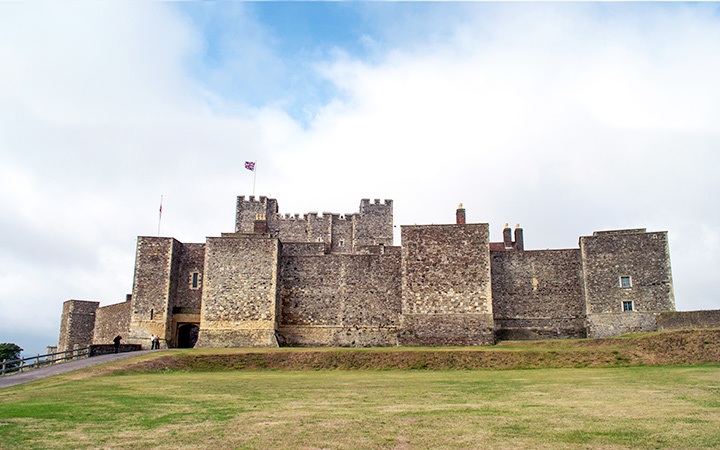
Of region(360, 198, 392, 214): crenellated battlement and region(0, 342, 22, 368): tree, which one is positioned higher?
region(360, 198, 392, 214): crenellated battlement

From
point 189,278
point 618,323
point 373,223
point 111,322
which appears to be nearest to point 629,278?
point 618,323

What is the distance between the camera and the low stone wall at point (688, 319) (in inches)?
1422

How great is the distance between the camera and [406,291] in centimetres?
4197

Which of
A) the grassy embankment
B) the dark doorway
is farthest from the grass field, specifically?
the dark doorway

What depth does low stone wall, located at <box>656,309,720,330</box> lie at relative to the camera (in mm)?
36112

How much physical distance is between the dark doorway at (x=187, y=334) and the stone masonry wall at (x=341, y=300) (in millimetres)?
7707

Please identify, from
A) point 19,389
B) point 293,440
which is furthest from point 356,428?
point 19,389

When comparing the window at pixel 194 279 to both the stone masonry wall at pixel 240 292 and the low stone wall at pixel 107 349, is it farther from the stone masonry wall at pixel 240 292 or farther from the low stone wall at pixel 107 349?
the low stone wall at pixel 107 349

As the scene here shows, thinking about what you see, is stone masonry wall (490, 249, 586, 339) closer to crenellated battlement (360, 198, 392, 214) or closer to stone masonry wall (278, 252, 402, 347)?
stone masonry wall (278, 252, 402, 347)

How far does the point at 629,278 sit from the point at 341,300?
1887cm

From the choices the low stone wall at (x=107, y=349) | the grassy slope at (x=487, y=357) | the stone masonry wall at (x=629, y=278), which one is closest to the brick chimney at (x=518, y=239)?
the stone masonry wall at (x=629, y=278)

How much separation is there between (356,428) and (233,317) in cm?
3062

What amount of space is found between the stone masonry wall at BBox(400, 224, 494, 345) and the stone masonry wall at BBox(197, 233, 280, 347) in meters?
8.91

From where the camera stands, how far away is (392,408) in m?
15.4
